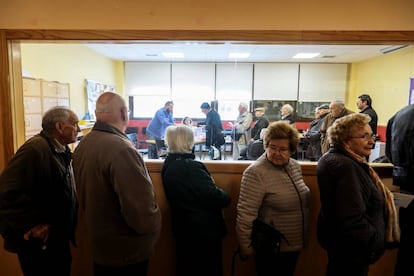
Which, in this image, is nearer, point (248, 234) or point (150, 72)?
point (248, 234)

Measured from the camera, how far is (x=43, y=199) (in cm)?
148

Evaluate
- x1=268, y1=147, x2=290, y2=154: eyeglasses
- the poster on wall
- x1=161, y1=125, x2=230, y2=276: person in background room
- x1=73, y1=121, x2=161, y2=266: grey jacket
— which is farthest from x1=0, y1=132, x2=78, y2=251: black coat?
the poster on wall

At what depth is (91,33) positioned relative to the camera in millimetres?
1894

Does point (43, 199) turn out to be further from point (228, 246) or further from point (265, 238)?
point (228, 246)

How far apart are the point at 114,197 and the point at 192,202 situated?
1.46 ft

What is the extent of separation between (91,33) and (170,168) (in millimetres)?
1030

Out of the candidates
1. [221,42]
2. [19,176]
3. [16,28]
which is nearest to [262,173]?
[221,42]

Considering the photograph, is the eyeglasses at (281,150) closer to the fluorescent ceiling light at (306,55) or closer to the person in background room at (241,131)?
the person in background room at (241,131)

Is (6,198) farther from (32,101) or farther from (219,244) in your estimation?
(32,101)

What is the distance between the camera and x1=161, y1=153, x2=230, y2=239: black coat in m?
1.61

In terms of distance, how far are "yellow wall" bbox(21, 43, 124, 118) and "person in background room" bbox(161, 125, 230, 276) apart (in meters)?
3.22

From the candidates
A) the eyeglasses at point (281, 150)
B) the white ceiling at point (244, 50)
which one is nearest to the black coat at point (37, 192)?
the eyeglasses at point (281, 150)

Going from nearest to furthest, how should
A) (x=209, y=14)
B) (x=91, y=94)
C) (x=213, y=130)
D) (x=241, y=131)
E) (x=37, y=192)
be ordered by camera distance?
(x=37, y=192)
(x=209, y=14)
(x=213, y=130)
(x=241, y=131)
(x=91, y=94)

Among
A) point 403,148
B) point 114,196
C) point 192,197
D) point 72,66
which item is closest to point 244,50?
point 72,66
